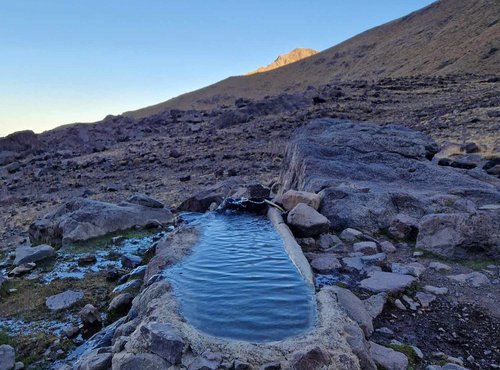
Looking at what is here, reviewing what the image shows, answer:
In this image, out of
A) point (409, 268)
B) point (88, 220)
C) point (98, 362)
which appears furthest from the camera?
point (88, 220)

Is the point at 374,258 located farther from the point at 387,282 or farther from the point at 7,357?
the point at 7,357

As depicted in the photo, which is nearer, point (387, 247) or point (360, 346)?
point (360, 346)

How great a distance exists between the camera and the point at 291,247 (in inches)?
213

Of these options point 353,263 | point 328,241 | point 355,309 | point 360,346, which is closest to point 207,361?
point 360,346

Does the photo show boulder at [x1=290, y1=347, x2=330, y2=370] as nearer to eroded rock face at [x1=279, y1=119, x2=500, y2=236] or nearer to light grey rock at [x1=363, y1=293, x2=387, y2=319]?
light grey rock at [x1=363, y1=293, x2=387, y2=319]

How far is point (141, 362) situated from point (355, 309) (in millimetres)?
1871

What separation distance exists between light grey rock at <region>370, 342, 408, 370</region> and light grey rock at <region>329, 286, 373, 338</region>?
0.22 m

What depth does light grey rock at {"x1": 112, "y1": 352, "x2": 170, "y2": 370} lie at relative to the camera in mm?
2836

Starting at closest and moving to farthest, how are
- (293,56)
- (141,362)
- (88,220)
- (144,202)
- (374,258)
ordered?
(141,362) → (374,258) → (88,220) → (144,202) → (293,56)

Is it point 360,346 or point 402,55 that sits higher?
Answer: point 402,55

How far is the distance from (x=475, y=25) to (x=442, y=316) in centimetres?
4588

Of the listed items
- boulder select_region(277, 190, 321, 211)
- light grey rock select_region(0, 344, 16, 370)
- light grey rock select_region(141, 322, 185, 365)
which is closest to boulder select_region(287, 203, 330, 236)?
boulder select_region(277, 190, 321, 211)

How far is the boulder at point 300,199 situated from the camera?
22.7ft

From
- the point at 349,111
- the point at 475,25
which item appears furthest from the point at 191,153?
the point at 475,25
